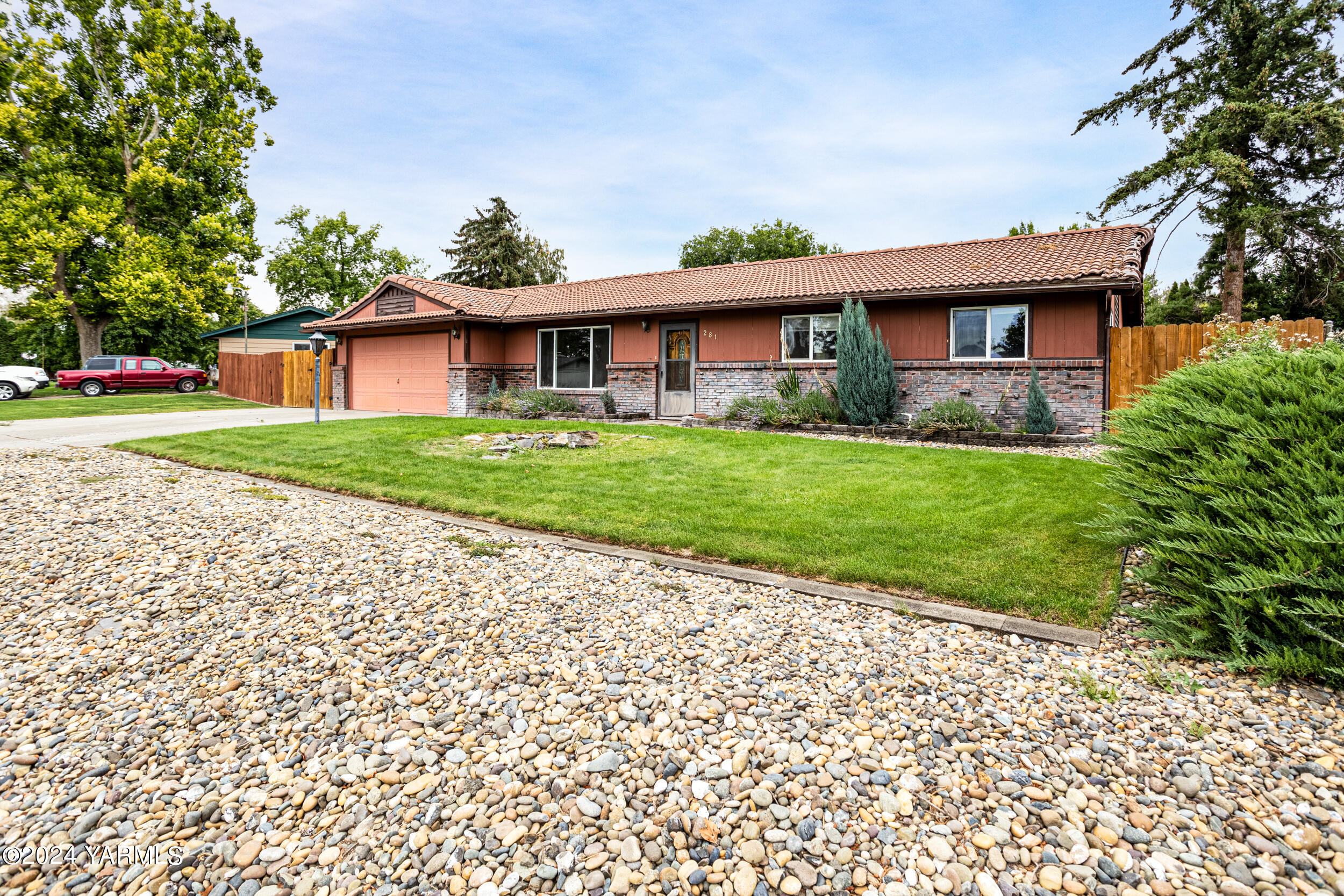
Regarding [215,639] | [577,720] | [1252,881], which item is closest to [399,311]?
[215,639]

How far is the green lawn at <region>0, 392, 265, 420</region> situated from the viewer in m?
15.4

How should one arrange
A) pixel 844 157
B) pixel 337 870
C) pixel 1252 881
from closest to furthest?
pixel 1252 881
pixel 337 870
pixel 844 157

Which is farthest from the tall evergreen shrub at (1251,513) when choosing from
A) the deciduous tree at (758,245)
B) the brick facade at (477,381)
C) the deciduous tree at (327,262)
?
the deciduous tree at (327,262)

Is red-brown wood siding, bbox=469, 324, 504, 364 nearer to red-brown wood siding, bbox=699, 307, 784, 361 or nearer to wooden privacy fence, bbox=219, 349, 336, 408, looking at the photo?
wooden privacy fence, bbox=219, 349, 336, 408

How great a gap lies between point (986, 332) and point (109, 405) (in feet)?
74.7

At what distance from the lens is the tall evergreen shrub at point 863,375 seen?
11.7 meters

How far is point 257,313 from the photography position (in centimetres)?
4716

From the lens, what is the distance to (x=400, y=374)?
18734 mm

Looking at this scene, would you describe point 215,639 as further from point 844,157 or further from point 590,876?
point 844,157

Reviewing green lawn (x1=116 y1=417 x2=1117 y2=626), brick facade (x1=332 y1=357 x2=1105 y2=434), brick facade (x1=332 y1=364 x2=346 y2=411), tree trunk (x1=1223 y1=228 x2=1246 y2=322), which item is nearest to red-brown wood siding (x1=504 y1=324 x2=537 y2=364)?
brick facade (x1=332 y1=357 x2=1105 y2=434)

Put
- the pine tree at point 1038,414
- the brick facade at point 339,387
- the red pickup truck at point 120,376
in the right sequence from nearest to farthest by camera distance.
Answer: the pine tree at point 1038,414, the brick facade at point 339,387, the red pickup truck at point 120,376

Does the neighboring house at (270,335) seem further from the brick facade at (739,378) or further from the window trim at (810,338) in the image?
the window trim at (810,338)

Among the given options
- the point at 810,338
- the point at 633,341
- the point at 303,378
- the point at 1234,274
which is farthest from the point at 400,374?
the point at 1234,274

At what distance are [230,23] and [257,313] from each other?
25185 mm
